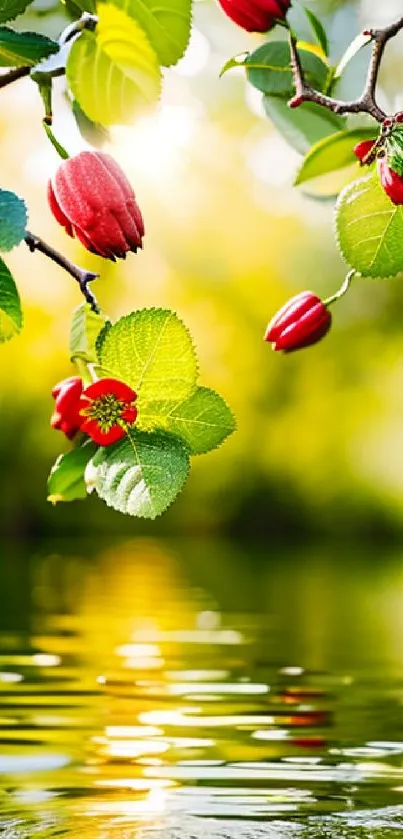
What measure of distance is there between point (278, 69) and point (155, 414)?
36cm

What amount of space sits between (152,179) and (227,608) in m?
17.6

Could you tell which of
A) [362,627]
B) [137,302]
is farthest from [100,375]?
[137,302]

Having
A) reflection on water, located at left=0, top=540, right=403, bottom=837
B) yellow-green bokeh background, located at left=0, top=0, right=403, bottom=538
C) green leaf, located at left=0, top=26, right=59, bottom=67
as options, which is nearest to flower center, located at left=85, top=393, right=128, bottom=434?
green leaf, located at left=0, top=26, right=59, bottom=67

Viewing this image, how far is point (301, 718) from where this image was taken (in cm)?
731

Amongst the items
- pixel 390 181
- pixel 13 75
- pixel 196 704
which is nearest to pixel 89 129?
pixel 13 75

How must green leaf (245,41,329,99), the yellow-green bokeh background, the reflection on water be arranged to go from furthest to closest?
the yellow-green bokeh background → the reflection on water → green leaf (245,41,329,99)

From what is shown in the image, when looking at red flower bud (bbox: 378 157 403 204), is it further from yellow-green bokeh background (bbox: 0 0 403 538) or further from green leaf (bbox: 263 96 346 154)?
yellow-green bokeh background (bbox: 0 0 403 538)

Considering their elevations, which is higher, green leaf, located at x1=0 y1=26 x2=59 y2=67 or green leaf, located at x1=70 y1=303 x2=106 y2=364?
green leaf, located at x1=0 y1=26 x2=59 y2=67

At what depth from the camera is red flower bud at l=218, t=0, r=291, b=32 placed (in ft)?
3.30

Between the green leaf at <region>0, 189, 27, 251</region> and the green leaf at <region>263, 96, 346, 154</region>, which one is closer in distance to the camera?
the green leaf at <region>0, 189, 27, 251</region>

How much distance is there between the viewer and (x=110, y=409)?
961mm

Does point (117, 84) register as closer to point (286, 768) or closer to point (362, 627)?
point (286, 768)

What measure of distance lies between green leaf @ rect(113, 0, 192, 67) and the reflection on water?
3782 mm

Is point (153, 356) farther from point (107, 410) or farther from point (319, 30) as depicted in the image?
point (319, 30)
